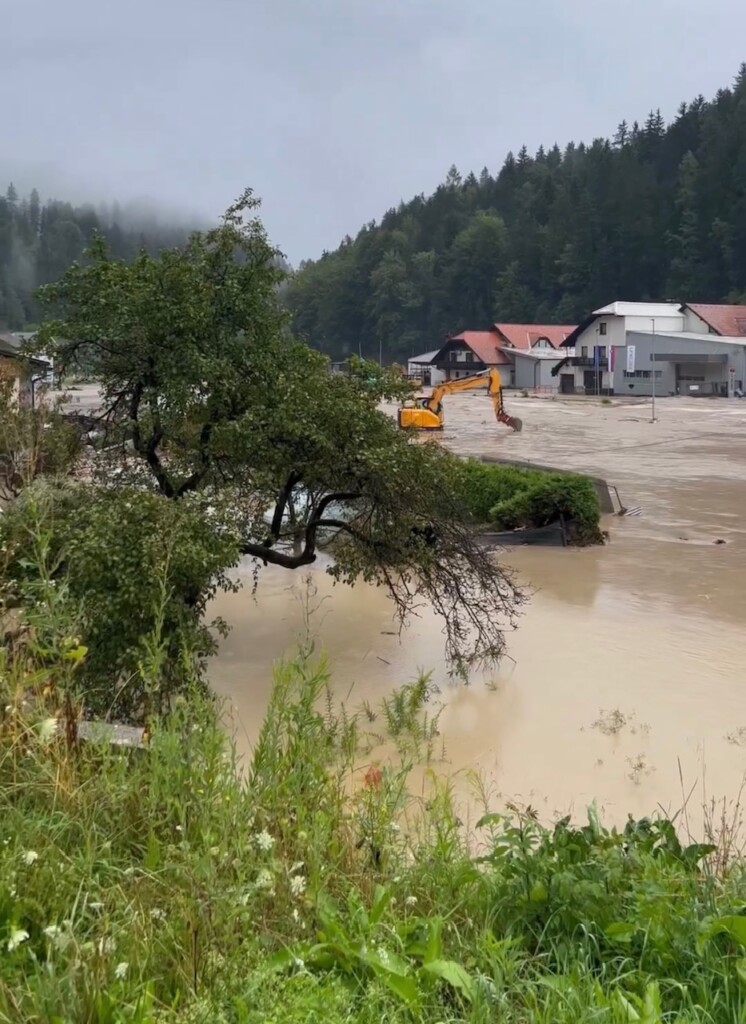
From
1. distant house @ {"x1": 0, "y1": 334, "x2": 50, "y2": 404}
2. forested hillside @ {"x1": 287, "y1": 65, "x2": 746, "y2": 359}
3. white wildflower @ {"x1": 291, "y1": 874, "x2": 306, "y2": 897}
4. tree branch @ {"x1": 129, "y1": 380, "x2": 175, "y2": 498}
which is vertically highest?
forested hillside @ {"x1": 287, "y1": 65, "x2": 746, "y2": 359}

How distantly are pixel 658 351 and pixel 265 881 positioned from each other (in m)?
64.1

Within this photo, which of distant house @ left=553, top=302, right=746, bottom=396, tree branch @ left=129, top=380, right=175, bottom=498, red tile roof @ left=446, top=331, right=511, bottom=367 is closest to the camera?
tree branch @ left=129, top=380, right=175, bottom=498

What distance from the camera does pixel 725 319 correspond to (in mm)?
68812

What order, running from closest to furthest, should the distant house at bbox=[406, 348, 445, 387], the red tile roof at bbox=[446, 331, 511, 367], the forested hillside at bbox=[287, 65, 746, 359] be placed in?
the red tile roof at bbox=[446, 331, 511, 367]
the distant house at bbox=[406, 348, 445, 387]
the forested hillside at bbox=[287, 65, 746, 359]

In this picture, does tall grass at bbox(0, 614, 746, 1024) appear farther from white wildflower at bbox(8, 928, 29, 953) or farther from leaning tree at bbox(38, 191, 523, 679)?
leaning tree at bbox(38, 191, 523, 679)

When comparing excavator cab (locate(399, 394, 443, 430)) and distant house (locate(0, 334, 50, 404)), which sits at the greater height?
distant house (locate(0, 334, 50, 404))

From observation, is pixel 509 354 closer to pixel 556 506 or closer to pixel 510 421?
pixel 510 421

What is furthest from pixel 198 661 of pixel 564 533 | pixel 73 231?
pixel 73 231

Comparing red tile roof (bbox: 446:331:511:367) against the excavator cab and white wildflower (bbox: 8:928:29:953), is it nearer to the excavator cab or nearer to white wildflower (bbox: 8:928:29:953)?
the excavator cab

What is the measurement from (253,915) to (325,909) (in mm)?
222

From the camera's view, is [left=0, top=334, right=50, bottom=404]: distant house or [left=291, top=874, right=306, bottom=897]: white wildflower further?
[left=0, top=334, right=50, bottom=404]: distant house

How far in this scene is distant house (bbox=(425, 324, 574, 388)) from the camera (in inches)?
2965

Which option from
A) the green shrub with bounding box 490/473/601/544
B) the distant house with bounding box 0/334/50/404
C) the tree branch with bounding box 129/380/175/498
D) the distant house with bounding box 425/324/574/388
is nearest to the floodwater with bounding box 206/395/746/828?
the green shrub with bounding box 490/473/601/544

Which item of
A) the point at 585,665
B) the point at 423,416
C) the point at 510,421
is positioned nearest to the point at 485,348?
the point at 510,421
